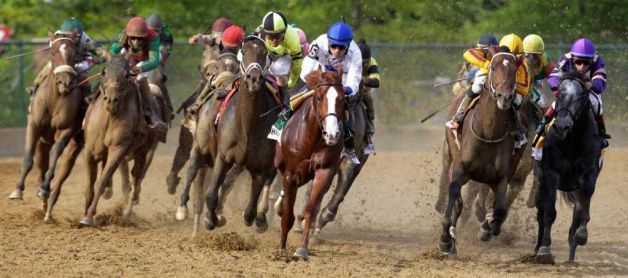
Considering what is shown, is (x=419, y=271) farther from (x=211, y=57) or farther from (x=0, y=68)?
→ (x=0, y=68)

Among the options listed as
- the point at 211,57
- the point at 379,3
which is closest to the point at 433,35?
the point at 379,3

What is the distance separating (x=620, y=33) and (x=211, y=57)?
1264 centimetres

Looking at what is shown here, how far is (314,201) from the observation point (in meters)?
12.4

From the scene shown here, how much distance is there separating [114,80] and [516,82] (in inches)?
188

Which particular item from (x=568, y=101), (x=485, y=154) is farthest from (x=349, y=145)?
(x=568, y=101)

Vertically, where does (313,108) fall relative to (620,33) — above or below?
below

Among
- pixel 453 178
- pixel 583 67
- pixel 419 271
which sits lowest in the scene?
pixel 419 271

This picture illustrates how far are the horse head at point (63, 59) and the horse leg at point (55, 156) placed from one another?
59 centimetres

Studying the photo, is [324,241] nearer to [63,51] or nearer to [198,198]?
[198,198]

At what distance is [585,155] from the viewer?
13711mm

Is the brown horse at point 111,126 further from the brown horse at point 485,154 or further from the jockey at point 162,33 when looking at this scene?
the brown horse at point 485,154

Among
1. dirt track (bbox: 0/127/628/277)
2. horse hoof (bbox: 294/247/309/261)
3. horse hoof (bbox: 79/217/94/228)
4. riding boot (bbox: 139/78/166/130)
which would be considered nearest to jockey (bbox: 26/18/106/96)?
riding boot (bbox: 139/78/166/130)

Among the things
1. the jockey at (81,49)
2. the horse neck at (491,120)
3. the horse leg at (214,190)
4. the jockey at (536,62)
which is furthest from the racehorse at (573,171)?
the jockey at (81,49)

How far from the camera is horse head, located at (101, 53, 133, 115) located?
14992mm
